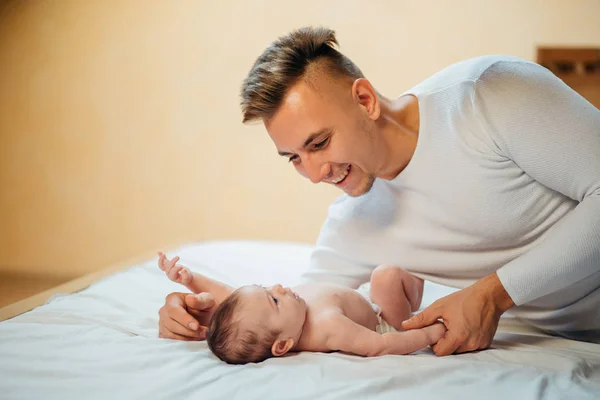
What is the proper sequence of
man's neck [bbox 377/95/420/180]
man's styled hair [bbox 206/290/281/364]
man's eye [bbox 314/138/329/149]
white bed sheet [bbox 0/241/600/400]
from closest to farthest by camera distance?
white bed sheet [bbox 0/241/600/400] → man's styled hair [bbox 206/290/281/364] → man's eye [bbox 314/138/329/149] → man's neck [bbox 377/95/420/180]

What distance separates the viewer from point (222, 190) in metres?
4.08

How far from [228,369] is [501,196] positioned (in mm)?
770

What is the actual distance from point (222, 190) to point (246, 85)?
98.3 inches

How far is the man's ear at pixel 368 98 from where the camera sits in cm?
160

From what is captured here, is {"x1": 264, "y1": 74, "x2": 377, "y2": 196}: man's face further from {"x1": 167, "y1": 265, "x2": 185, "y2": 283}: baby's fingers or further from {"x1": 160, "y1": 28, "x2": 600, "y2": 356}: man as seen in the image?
{"x1": 167, "y1": 265, "x2": 185, "y2": 283}: baby's fingers

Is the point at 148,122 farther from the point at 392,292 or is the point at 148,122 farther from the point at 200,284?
the point at 392,292

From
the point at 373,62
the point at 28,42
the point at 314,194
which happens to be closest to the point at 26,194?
the point at 28,42

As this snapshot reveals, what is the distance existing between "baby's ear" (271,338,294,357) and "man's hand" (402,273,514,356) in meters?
0.26

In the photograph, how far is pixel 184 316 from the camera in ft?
4.66

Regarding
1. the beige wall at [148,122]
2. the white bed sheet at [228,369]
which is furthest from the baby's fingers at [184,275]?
the beige wall at [148,122]

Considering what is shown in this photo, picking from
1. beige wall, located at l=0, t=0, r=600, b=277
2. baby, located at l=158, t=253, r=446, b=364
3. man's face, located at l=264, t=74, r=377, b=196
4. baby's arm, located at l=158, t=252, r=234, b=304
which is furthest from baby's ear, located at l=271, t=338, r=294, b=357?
beige wall, located at l=0, t=0, r=600, b=277

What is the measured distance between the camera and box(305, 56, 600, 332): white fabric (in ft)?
4.44

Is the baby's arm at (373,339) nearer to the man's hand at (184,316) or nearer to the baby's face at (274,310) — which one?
the baby's face at (274,310)

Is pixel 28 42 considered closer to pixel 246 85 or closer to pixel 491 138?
pixel 246 85
